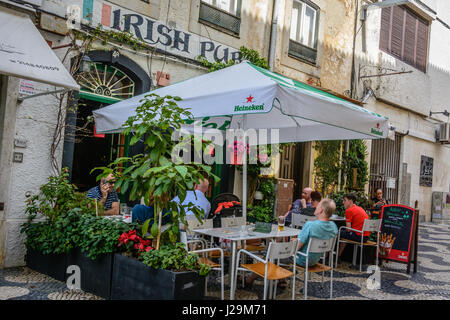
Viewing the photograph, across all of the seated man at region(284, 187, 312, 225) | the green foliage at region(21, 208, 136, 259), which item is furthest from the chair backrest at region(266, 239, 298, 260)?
the seated man at region(284, 187, 312, 225)

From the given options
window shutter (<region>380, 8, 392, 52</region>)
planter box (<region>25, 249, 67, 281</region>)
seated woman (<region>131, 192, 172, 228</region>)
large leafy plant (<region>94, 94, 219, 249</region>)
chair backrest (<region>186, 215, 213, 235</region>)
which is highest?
window shutter (<region>380, 8, 392, 52</region>)

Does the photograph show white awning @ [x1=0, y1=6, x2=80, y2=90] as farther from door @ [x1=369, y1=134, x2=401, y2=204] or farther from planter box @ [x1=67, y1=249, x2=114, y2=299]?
door @ [x1=369, y1=134, x2=401, y2=204]

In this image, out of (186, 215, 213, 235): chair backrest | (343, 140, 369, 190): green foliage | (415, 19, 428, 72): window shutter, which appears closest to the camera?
(186, 215, 213, 235): chair backrest

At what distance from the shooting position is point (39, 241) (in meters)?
5.53

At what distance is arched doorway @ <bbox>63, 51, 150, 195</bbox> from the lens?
6707mm

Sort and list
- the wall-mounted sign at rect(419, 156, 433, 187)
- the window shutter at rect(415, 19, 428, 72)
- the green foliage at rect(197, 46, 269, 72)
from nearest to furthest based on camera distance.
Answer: the green foliage at rect(197, 46, 269, 72), the window shutter at rect(415, 19, 428, 72), the wall-mounted sign at rect(419, 156, 433, 187)

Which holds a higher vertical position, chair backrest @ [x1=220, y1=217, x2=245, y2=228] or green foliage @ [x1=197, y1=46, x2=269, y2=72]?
green foliage @ [x1=197, y1=46, x2=269, y2=72]

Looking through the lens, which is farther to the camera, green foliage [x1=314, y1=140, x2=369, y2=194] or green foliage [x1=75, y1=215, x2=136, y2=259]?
green foliage [x1=314, y1=140, x2=369, y2=194]

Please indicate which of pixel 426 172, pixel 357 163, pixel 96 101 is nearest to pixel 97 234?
pixel 96 101

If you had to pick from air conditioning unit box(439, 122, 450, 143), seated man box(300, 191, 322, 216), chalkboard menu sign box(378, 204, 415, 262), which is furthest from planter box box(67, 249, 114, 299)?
air conditioning unit box(439, 122, 450, 143)

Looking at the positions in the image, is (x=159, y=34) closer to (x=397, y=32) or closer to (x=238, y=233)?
(x=238, y=233)

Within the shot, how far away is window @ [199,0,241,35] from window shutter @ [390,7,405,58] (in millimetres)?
7781

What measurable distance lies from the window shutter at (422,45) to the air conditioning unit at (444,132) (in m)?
2.73

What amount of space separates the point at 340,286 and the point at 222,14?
6252 millimetres
